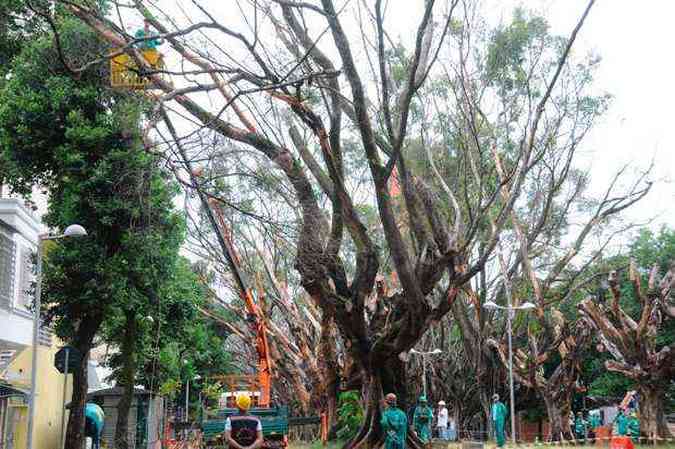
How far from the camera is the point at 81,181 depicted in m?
19.6


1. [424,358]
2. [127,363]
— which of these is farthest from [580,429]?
[127,363]

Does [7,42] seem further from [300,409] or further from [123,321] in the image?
[300,409]

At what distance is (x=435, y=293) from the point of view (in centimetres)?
3122

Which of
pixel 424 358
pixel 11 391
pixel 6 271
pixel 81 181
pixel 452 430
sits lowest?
pixel 452 430

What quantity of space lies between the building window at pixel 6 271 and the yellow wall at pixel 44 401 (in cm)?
339

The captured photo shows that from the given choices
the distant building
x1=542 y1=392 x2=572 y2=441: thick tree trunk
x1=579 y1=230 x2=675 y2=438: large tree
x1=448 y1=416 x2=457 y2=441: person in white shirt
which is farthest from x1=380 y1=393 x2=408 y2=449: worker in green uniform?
x1=448 y1=416 x2=457 y2=441: person in white shirt

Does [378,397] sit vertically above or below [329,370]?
below

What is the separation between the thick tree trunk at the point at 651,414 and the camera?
1025 inches

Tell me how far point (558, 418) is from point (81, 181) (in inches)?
771

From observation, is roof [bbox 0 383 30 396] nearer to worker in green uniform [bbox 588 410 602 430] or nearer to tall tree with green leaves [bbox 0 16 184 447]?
tall tree with green leaves [bbox 0 16 184 447]

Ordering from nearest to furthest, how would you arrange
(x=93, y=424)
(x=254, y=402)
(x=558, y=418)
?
(x=254, y=402)
(x=93, y=424)
(x=558, y=418)

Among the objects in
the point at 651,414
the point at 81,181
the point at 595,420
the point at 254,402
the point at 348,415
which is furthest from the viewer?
the point at 595,420

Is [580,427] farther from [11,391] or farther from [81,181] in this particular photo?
[81,181]

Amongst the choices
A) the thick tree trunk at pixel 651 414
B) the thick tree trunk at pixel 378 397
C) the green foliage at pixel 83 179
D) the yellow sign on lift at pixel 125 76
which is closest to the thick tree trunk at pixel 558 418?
the thick tree trunk at pixel 651 414
